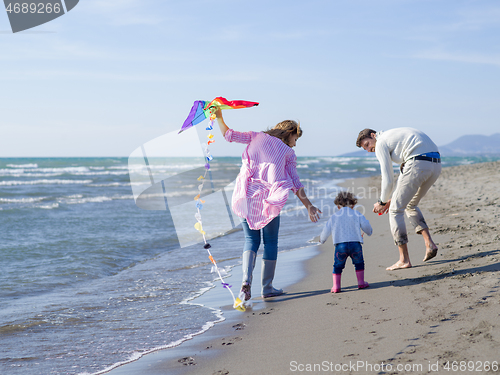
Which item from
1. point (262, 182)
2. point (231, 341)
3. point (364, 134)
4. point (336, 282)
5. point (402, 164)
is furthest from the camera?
point (364, 134)

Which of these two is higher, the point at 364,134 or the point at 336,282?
the point at 364,134

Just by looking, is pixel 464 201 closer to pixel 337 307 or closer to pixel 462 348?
pixel 337 307

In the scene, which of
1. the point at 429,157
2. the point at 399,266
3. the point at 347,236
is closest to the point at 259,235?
the point at 347,236

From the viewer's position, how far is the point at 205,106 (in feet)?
12.3

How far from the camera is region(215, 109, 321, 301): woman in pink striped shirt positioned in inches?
145

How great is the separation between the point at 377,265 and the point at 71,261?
15.1ft

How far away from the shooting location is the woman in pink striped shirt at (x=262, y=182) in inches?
145

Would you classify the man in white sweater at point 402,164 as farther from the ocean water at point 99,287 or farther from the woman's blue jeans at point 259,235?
the ocean water at point 99,287

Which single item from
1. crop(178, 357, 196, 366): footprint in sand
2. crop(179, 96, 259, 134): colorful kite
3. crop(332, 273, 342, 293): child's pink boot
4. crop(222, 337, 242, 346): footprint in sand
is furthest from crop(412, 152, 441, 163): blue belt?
crop(178, 357, 196, 366): footprint in sand

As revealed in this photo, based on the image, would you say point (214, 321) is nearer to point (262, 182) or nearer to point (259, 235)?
point (259, 235)

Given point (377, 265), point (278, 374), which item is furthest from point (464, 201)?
point (278, 374)

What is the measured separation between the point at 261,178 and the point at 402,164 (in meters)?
1.46

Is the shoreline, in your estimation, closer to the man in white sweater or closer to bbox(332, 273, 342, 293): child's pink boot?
bbox(332, 273, 342, 293): child's pink boot

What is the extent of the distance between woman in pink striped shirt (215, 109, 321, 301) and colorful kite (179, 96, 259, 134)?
0.08m
